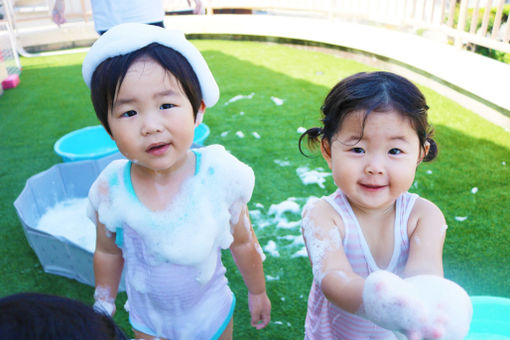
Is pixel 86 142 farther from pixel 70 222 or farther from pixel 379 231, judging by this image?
pixel 379 231

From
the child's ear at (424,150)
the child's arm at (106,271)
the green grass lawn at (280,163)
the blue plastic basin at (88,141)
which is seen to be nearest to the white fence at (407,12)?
the green grass lawn at (280,163)

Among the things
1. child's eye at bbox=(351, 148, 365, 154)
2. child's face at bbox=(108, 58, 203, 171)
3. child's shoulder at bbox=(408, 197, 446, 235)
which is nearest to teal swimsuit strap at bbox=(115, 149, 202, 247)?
child's face at bbox=(108, 58, 203, 171)

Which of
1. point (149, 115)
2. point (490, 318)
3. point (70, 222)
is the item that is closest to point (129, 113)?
point (149, 115)

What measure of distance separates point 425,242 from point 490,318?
0.86m

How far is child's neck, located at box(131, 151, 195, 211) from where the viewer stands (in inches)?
52.5

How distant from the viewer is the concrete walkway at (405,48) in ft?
14.0

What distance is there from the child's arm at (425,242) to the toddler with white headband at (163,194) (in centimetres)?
55

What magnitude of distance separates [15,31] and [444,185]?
9.16 metres

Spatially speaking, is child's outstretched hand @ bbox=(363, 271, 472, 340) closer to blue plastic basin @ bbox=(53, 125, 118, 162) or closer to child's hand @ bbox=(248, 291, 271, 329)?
child's hand @ bbox=(248, 291, 271, 329)

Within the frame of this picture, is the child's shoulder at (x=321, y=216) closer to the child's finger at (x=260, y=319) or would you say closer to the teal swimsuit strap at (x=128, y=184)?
the teal swimsuit strap at (x=128, y=184)

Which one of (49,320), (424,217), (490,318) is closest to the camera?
(49,320)

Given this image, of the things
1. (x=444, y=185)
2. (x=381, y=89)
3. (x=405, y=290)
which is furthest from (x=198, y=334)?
(x=444, y=185)

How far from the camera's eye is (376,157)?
113 centimetres

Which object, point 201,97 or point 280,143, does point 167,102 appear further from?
point 280,143
